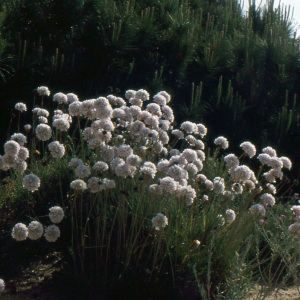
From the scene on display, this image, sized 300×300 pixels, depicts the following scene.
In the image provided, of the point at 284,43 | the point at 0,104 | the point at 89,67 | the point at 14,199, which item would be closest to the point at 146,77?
the point at 89,67

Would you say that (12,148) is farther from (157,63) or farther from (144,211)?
(157,63)

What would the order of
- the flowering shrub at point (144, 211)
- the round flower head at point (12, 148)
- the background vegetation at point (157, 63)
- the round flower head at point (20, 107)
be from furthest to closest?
the background vegetation at point (157, 63), the round flower head at point (20, 107), the flowering shrub at point (144, 211), the round flower head at point (12, 148)

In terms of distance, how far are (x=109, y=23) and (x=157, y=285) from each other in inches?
168

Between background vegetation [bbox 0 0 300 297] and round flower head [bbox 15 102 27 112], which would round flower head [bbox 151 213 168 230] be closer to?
round flower head [bbox 15 102 27 112]

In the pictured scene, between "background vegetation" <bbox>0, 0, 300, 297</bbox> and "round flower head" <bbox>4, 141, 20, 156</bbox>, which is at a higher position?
"background vegetation" <bbox>0, 0, 300, 297</bbox>

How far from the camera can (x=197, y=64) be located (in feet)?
28.2

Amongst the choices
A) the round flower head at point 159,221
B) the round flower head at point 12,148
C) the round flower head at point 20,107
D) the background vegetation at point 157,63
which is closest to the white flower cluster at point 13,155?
the round flower head at point 12,148

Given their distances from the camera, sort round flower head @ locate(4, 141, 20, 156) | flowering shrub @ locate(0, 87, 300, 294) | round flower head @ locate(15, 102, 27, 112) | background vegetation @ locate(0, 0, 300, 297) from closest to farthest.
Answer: round flower head @ locate(4, 141, 20, 156)
flowering shrub @ locate(0, 87, 300, 294)
round flower head @ locate(15, 102, 27, 112)
background vegetation @ locate(0, 0, 300, 297)

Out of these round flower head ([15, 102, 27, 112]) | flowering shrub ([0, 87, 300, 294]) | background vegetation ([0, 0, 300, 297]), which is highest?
background vegetation ([0, 0, 300, 297])

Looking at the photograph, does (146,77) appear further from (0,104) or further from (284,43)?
(284,43)

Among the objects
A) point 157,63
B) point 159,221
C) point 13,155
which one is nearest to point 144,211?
point 159,221

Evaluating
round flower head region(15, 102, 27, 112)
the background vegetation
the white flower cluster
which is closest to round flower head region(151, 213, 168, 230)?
the white flower cluster

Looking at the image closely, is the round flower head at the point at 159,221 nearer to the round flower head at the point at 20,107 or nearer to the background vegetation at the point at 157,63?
the round flower head at the point at 20,107

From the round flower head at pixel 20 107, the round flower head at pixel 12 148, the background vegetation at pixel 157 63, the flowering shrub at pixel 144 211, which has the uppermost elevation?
the background vegetation at pixel 157 63
